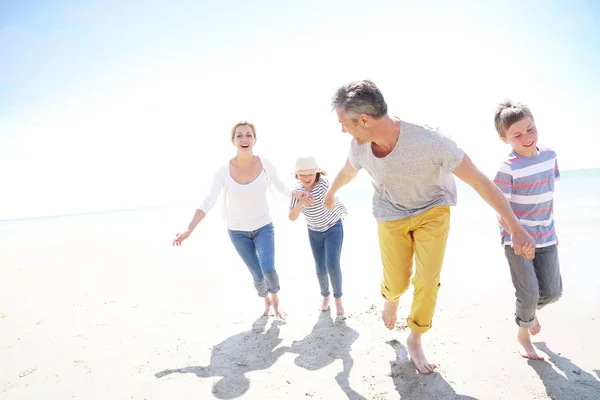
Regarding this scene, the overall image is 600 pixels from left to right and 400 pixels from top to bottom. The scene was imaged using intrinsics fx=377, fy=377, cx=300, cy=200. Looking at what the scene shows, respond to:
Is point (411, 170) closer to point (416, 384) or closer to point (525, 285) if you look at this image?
point (525, 285)

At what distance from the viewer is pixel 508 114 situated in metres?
3.12

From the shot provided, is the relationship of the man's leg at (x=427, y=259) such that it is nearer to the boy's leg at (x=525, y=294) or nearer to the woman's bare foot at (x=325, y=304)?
the boy's leg at (x=525, y=294)

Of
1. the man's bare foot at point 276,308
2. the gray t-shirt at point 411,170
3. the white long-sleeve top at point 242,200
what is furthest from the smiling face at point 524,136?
the man's bare foot at point 276,308

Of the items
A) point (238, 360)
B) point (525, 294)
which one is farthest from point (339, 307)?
point (525, 294)

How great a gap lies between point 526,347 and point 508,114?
6.37ft

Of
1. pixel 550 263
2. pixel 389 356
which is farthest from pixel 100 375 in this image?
pixel 550 263

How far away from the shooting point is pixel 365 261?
23.4 ft

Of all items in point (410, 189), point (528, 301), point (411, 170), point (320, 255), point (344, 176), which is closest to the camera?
point (411, 170)

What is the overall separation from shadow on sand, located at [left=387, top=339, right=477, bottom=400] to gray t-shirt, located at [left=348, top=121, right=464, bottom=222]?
49.4 inches

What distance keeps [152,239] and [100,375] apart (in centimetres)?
1020

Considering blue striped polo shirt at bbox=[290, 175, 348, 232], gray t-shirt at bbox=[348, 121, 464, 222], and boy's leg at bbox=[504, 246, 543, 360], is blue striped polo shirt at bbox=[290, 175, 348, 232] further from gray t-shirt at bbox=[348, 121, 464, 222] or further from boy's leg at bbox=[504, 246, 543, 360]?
boy's leg at bbox=[504, 246, 543, 360]

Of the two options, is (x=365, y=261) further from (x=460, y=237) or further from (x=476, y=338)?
(x=476, y=338)

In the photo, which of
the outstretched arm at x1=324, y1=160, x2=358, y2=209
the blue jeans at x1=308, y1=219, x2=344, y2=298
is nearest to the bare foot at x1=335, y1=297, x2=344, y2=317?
the blue jeans at x1=308, y1=219, x2=344, y2=298

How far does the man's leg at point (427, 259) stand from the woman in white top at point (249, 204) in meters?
2.06
